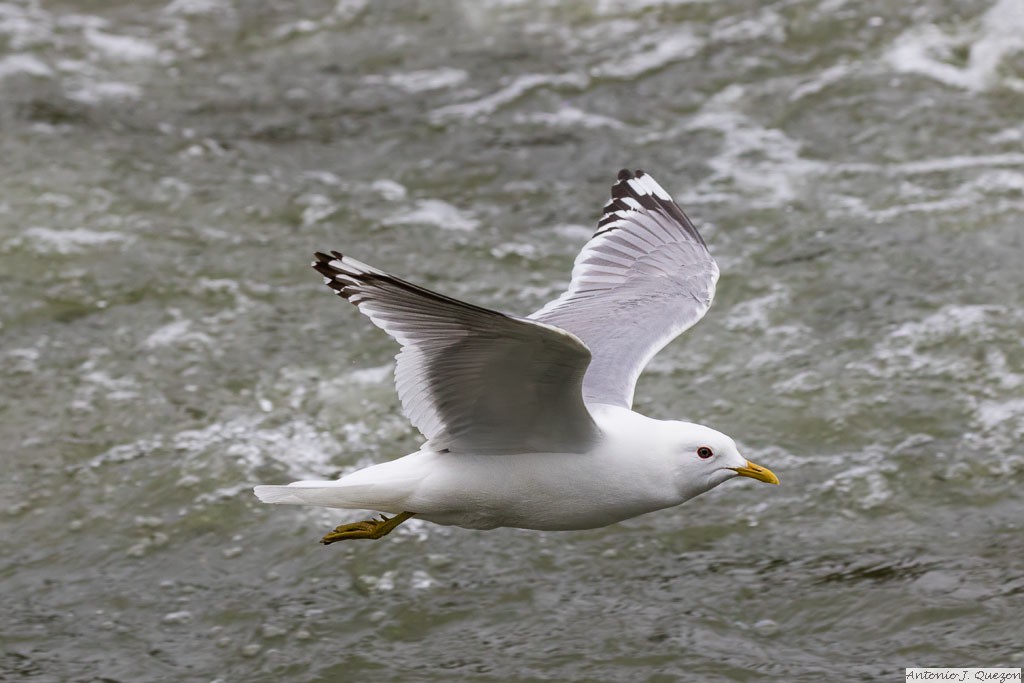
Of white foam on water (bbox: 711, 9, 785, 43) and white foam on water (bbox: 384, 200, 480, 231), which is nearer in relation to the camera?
white foam on water (bbox: 384, 200, 480, 231)

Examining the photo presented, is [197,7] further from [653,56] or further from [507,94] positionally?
[653,56]

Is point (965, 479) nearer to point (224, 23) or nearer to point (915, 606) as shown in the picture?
point (915, 606)

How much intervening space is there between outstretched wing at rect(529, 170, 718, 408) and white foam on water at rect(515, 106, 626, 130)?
10.7ft

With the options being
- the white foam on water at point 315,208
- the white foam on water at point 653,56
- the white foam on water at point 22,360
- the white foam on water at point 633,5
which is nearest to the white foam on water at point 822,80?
the white foam on water at point 653,56

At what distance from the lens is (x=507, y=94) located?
8.61m

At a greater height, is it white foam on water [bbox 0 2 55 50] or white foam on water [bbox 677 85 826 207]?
white foam on water [bbox 0 2 55 50]

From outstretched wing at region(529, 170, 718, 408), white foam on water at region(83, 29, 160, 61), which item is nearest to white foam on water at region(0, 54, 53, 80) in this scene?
white foam on water at region(83, 29, 160, 61)

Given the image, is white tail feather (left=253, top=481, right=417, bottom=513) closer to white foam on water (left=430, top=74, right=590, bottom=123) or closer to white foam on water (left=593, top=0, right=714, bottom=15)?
white foam on water (left=430, top=74, right=590, bottom=123)

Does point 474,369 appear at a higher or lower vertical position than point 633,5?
lower

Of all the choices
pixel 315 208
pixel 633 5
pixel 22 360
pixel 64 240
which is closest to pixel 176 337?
pixel 22 360

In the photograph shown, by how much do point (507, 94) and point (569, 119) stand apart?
46 centimetres

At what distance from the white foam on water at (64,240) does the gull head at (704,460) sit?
412 cm

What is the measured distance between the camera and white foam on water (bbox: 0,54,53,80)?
8711 millimetres

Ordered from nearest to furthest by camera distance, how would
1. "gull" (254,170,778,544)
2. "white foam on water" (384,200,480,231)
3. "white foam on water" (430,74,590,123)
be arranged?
"gull" (254,170,778,544) → "white foam on water" (384,200,480,231) → "white foam on water" (430,74,590,123)
